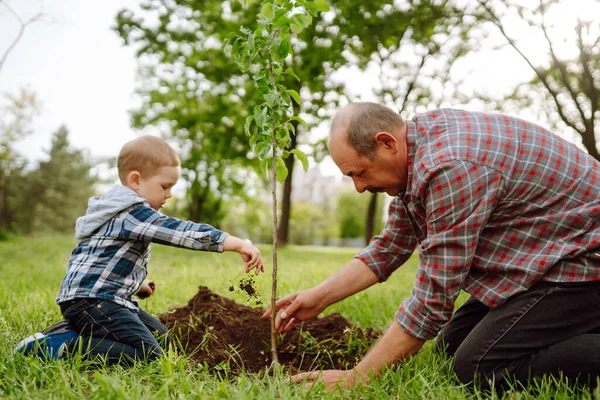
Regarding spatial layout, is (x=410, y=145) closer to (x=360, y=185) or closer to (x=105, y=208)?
(x=360, y=185)

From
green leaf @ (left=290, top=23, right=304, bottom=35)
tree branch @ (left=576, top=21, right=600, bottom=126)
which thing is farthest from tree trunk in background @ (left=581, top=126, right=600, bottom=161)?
green leaf @ (left=290, top=23, right=304, bottom=35)

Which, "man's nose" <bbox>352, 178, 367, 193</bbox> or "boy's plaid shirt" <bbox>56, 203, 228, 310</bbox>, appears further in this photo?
"boy's plaid shirt" <bbox>56, 203, 228, 310</bbox>

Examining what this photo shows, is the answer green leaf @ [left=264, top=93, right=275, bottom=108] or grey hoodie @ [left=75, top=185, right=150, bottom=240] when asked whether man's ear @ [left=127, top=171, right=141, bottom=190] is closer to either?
grey hoodie @ [left=75, top=185, right=150, bottom=240]

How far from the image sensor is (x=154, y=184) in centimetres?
304

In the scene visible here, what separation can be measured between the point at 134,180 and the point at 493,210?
2135 millimetres

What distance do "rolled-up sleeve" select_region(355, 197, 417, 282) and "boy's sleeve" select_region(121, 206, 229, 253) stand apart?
3.13 feet

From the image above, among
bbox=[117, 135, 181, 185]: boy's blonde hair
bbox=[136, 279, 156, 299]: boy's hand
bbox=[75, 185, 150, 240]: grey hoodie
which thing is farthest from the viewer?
bbox=[136, 279, 156, 299]: boy's hand

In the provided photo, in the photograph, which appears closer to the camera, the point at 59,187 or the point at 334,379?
the point at 334,379

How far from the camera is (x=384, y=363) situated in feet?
7.74

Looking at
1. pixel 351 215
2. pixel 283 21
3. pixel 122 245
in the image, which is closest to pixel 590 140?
pixel 283 21

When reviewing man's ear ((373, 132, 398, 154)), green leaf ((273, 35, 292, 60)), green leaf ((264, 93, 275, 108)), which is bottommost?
man's ear ((373, 132, 398, 154))

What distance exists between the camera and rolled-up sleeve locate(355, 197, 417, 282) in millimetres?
3057

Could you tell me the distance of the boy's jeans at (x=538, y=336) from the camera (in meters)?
2.29

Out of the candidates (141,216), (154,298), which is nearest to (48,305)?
(154,298)
